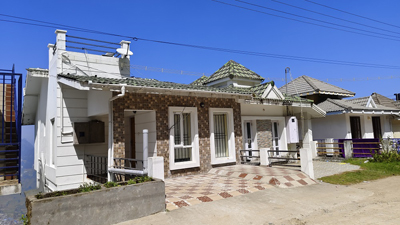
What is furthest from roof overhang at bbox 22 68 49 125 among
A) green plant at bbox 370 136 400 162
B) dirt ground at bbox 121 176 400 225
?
green plant at bbox 370 136 400 162

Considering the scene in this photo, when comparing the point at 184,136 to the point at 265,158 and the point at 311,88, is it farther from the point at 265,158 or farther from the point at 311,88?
the point at 311,88

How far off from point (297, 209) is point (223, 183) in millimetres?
2540

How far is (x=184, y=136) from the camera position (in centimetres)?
1002

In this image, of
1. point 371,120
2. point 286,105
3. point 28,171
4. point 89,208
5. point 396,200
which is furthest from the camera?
point 371,120

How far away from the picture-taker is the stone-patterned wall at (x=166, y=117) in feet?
27.9

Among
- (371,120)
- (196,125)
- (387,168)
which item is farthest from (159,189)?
(371,120)

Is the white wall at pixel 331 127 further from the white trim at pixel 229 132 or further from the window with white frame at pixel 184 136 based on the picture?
the window with white frame at pixel 184 136

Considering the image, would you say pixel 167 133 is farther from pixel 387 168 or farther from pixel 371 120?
pixel 371 120

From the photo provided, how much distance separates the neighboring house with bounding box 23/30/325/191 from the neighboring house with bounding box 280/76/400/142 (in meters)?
7.63

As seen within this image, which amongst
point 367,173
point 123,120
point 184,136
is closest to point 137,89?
point 123,120

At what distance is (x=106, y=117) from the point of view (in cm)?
1035

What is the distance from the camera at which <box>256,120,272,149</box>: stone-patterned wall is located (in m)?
12.8

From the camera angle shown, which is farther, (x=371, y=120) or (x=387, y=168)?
(x=371, y=120)

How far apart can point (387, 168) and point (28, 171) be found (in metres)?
18.8
